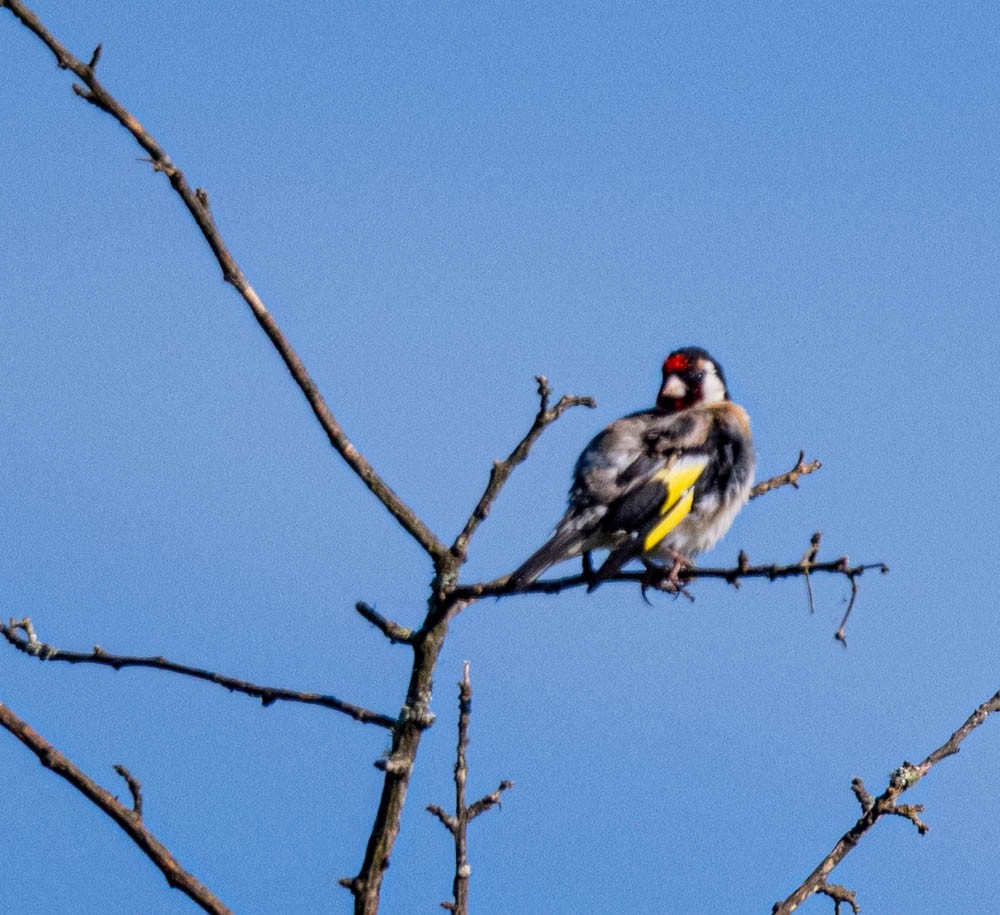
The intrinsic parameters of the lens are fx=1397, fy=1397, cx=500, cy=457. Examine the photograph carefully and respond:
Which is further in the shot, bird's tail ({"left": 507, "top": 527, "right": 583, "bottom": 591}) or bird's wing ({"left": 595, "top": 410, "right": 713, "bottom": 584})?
bird's wing ({"left": 595, "top": 410, "right": 713, "bottom": 584})

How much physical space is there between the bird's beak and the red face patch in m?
0.05

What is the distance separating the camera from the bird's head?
883 centimetres

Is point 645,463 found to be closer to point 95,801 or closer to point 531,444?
point 531,444

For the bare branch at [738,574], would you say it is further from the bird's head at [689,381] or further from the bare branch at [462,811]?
the bird's head at [689,381]

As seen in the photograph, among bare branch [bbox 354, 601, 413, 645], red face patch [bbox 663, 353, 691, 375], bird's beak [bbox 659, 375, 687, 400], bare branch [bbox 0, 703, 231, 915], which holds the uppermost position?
red face patch [bbox 663, 353, 691, 375]

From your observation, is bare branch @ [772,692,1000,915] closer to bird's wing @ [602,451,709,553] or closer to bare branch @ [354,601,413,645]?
bare branch @ [354,601,413,645]

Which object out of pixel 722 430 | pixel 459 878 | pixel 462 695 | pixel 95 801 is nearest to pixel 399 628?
pixel 462 695

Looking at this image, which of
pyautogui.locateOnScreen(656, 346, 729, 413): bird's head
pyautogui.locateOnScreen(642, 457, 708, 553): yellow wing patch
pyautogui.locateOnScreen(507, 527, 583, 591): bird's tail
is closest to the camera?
pyautogui.locateOnScreen(507, 527, 583, 591): bird's tail

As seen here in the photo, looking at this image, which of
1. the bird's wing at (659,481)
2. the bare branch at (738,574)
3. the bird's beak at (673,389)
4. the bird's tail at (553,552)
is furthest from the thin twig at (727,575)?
the bird's beak at (673,389)

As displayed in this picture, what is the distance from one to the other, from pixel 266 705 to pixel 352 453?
71 centimetres

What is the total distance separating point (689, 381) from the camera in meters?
8.91

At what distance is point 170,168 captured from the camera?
324 centimetres

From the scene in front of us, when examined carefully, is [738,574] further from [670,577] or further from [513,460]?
[670,577]

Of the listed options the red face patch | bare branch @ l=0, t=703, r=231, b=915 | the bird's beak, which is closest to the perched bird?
the bird's beak
